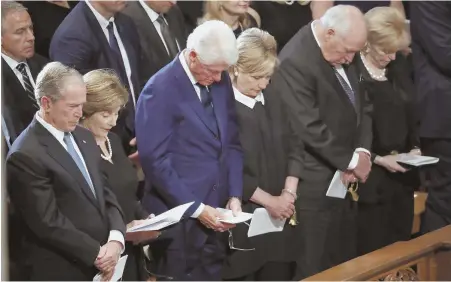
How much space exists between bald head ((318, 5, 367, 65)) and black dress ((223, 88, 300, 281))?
0.41 m

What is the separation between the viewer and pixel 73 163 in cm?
367

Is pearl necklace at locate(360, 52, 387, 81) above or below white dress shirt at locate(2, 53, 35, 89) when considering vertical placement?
below

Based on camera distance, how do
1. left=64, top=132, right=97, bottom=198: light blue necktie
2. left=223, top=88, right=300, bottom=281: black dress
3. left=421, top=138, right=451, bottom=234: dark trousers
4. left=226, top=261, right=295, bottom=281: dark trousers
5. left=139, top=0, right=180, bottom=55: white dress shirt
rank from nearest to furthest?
left=64, top=132, right=97, bottom=198: light blue necktie, left=139, top=0, right=180, bottom=55: white dress shirt, left=223, top=88, right=300, bottom=281: black dress, left=226, top=261, right=295, bottom=281: dark trousers, left=421, top=138, right=451, bottom=234: dark trousers

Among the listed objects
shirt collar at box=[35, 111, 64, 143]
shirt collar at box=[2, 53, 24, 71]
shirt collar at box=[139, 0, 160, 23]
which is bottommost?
shirt collar at box=[35, 111, 64, 143]

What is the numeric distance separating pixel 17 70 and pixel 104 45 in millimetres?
446

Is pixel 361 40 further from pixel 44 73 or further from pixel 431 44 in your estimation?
pixel 44 73

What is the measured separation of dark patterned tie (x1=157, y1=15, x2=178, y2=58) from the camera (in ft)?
13.9

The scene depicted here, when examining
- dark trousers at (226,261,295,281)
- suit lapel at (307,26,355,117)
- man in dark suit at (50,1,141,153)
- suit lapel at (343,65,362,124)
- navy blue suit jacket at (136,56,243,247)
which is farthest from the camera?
suit lapel at (343,65,362,124)

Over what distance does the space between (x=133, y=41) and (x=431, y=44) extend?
174 centimetres

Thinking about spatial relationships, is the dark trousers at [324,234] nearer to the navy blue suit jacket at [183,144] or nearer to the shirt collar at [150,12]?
the navy blue suit jacket at [183,144]

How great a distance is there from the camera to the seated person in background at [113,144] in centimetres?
377

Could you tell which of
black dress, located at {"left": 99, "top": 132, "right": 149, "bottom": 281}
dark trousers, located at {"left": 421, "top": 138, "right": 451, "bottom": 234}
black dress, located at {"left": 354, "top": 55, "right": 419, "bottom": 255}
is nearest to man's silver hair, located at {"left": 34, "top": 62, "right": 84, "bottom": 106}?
black dress, located at {"left": 99, "top": 132, "right": 149, "bottom": 281}

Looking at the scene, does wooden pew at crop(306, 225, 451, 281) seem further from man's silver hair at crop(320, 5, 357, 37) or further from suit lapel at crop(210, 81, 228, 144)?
man's silver hair at crop(320, 5, 357, 37)

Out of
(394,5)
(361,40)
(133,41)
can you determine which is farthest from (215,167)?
(394,5)
